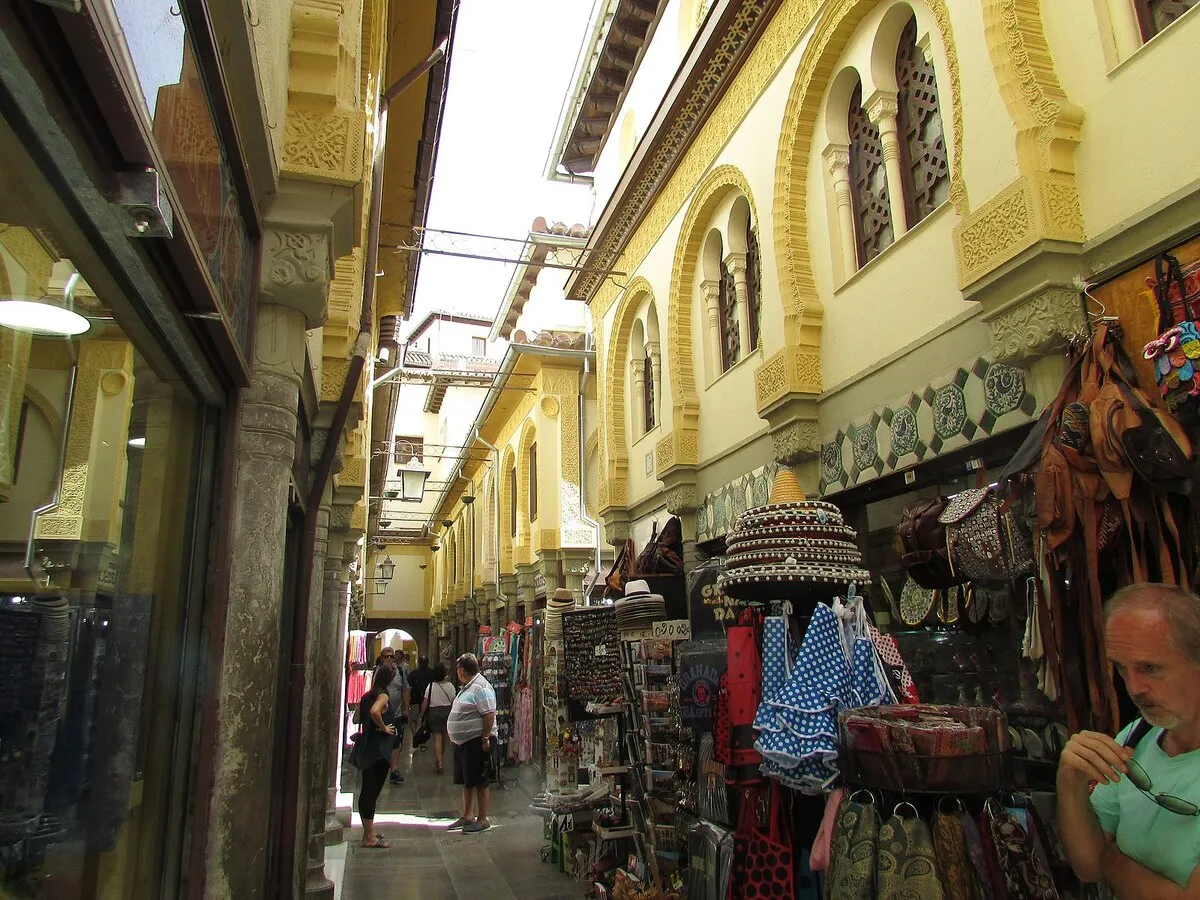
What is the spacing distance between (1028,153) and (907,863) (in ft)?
10.9

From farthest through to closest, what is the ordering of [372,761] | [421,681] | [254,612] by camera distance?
1. [421,681]
2. [372,761]
3. [254,612]

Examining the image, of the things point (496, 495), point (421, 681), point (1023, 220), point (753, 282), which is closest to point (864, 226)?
point (753, 282)

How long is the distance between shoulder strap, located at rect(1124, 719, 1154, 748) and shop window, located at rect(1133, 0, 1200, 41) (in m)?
3.26

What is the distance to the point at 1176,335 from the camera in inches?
123

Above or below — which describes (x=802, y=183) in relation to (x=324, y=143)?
above

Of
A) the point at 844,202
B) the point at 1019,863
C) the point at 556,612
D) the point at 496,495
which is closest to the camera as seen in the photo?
the point at 1019,863

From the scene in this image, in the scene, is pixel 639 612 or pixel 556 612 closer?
pixel 639 612

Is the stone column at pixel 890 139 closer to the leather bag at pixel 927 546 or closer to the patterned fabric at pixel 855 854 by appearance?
the leather bag at pixel 927 546

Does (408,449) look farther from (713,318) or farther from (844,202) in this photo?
(844,202)

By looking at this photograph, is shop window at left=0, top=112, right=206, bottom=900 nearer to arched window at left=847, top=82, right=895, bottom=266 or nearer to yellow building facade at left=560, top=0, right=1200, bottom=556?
yellow building facade at left=560, top=0, right=1200, bottom=556

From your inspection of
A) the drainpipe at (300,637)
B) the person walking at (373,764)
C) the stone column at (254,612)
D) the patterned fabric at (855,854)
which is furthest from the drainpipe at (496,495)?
the patterned fabric at (855,854)

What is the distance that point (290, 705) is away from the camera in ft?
15.8

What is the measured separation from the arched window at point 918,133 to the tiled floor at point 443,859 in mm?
5187

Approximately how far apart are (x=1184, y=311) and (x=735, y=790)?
2.77 meters
